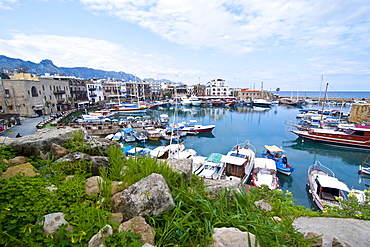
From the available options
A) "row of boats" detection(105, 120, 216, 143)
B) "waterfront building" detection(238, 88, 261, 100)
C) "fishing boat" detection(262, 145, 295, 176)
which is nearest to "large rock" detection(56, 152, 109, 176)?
"fishing boat" detection(262, 145, 295, 176)

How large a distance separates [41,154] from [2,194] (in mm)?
1988

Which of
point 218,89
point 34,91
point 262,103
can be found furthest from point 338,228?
point 218,89

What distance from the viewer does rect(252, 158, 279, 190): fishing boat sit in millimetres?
14914

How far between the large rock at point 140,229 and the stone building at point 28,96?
46169mm

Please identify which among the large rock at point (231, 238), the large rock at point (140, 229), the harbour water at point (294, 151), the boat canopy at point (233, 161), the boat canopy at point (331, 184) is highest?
the large rock at point (140, 229)

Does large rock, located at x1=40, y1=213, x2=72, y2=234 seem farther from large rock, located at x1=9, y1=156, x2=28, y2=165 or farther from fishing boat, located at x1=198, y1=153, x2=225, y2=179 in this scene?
fishing boat, located at x1=198, y1=153, x2=225, y2=179

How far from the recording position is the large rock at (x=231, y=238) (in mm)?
2234

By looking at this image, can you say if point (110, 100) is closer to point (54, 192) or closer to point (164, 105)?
point (164, 105)

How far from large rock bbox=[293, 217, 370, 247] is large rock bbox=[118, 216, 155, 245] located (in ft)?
11.3

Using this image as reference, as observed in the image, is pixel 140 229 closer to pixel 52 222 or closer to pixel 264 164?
pixel 52 222

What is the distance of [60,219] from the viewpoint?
218cm

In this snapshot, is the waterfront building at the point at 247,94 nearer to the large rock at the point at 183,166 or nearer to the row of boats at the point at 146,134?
the row of boats at the point at 146,134

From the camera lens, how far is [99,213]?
7.48 ft

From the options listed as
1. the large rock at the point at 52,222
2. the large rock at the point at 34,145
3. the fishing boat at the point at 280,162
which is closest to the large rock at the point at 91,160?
the large rock at the point at 34,145
